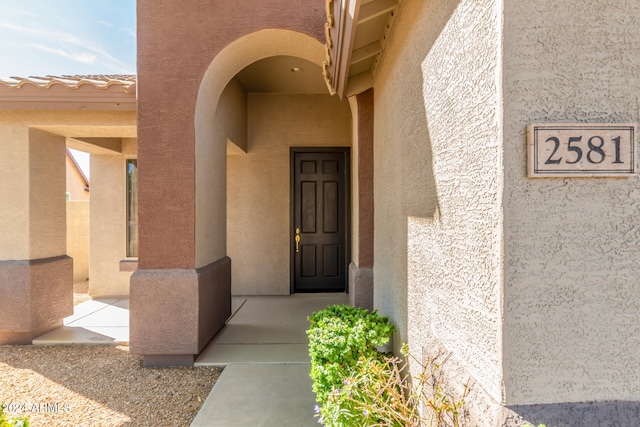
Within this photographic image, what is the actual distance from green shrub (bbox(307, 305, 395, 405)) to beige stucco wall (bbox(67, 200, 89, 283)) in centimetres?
932

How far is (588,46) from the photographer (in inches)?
51.5

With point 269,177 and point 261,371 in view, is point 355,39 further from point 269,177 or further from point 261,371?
point 269,177

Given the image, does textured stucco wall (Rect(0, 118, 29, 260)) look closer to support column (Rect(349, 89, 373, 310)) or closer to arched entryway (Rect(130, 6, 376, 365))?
arched entryway (Rect(130, 6, 376, 365))

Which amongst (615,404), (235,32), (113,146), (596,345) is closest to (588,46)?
Result: (596,345)

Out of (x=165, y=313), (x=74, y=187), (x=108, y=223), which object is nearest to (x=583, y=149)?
(x=165, y=313)

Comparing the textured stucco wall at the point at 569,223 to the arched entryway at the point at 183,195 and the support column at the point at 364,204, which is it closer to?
the support column at the point at 364,204

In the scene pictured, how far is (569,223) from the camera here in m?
1.32

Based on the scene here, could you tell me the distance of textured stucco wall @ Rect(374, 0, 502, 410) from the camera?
1.40 metres

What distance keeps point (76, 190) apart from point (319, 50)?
25047 mm

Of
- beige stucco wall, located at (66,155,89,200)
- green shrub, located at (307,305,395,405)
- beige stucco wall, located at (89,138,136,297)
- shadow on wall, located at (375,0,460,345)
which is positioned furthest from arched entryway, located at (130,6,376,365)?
beige stucco wall, located at (66,155,89,200)

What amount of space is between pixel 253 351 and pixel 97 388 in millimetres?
1745

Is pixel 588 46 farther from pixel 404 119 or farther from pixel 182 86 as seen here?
pixel 182 86

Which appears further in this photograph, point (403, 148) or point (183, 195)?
point (183, 195)

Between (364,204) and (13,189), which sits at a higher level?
(13,189)
